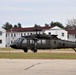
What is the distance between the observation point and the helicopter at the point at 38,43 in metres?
45.3

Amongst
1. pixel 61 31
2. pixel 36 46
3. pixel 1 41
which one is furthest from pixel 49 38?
pixel 61 31

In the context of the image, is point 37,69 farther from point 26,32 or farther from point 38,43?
point 26,32

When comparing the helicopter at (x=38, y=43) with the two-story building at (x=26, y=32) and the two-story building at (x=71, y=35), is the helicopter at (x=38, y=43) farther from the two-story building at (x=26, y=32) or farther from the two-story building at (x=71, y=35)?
the two-story building at (x=71, y=35)

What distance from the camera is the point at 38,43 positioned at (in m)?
46.3

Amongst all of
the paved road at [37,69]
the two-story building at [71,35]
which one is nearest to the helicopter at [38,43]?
the paved road at [37,69]

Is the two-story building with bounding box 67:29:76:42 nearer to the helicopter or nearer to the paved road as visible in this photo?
the helicopter

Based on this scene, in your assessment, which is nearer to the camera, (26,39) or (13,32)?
(26,39)

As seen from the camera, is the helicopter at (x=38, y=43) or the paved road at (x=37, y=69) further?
the helicopter at (x=38, y=43)

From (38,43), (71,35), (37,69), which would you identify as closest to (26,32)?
(71,35)

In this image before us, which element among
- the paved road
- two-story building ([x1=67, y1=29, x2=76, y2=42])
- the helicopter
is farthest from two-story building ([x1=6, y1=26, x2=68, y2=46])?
the paved road

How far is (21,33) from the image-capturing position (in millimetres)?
135750

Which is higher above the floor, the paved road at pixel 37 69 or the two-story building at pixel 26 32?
the two-story building at pixel 26 32

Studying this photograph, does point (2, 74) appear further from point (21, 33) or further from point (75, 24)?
point (75, 24)

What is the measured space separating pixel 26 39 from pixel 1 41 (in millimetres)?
65451
